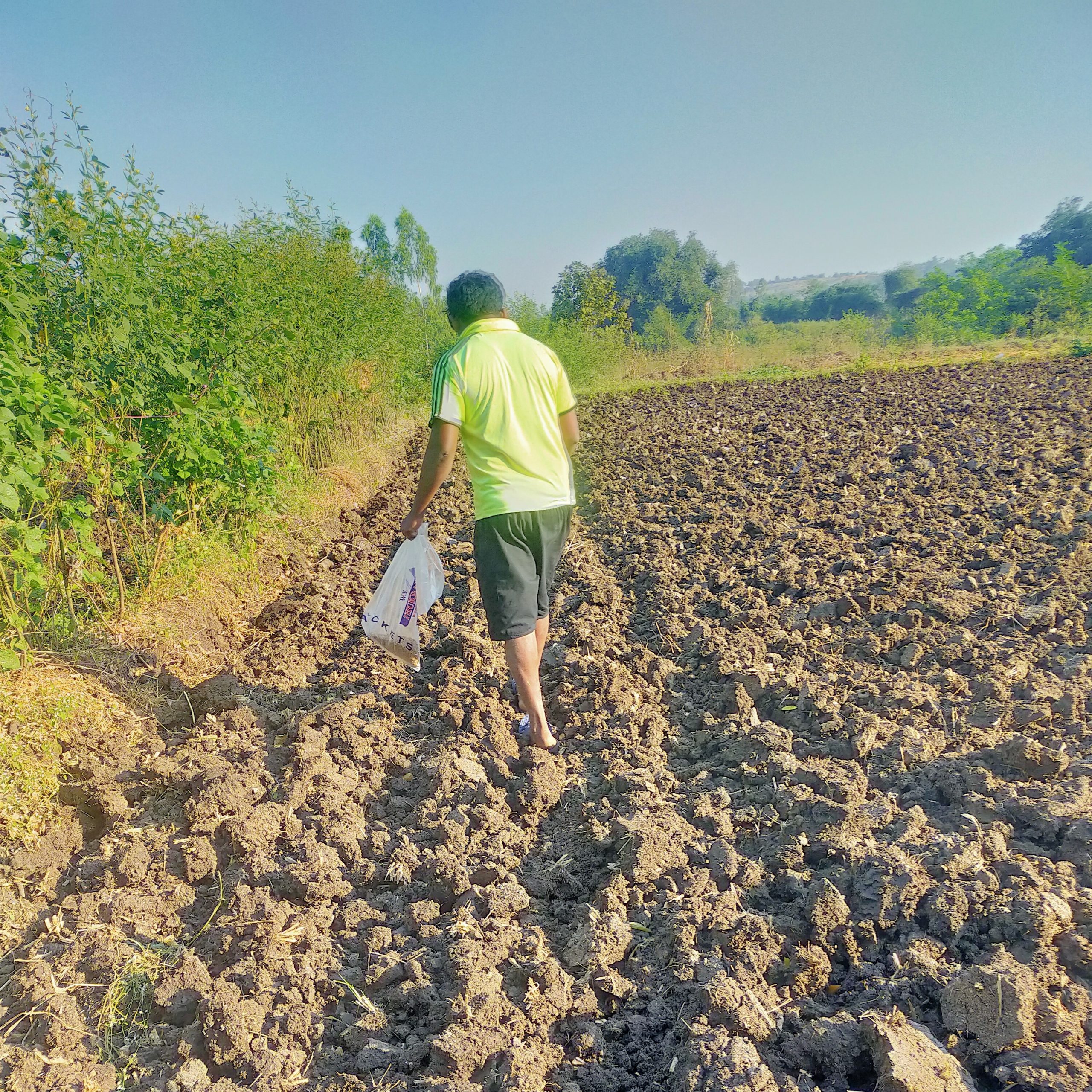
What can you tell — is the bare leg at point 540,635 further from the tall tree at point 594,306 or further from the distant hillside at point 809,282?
the distant hillside at point 809,282

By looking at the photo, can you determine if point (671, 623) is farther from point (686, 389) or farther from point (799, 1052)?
point (686, 389)

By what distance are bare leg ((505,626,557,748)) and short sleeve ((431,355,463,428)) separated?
1.00 meters

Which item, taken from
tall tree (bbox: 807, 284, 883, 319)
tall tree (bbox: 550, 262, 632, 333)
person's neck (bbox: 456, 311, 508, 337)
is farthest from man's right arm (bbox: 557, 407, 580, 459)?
tall tree (bbox: 807, 284, 883, 319)

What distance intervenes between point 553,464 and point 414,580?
1014mm

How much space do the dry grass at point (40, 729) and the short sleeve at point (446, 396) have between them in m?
2.33

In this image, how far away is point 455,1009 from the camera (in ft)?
6.90

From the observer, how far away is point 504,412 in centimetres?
300

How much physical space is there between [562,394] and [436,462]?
0.64m

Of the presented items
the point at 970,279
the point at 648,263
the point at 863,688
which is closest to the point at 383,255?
the point at 863,688

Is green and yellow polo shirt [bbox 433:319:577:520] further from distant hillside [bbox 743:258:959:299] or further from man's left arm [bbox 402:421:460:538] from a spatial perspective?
distant hillside [bbox 743:258:959:299]

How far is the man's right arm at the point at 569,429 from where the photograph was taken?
11.0 ft

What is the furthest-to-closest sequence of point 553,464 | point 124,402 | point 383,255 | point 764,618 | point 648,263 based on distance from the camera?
point 648,263 → point 383,255 → point 764,618 → point 124,402 → point 553,464

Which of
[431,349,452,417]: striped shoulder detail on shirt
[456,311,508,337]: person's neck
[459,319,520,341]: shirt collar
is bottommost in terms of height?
[431,349,452,417]: striped shoulder detail on shirt

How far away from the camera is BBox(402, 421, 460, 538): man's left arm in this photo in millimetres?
2997
